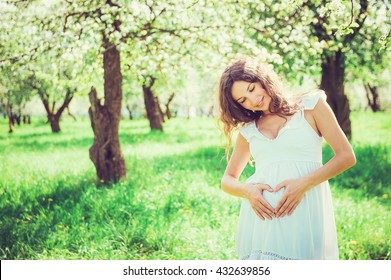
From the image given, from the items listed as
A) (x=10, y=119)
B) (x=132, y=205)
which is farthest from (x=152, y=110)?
(x=132, y=205)

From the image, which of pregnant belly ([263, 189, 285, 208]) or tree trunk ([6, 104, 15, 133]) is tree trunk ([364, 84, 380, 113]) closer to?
tree trunk ([6, 104, 15, 133])

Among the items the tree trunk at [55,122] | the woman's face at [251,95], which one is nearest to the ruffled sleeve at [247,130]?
the woman's face at [251,95]

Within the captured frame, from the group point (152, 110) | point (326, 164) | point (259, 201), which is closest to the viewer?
point (326, 164)

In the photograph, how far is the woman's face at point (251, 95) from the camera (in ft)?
6.19

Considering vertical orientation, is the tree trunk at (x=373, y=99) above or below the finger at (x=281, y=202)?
above

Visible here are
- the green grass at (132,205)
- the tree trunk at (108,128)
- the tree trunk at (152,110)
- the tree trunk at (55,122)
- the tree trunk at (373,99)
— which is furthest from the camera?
the tree trunk at (373,99)

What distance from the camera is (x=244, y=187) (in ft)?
6.15

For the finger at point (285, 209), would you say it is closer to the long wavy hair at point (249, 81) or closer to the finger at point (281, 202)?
the finger at point (281, 202)

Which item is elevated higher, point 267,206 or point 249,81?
point 249,81

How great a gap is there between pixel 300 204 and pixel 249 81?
72cm

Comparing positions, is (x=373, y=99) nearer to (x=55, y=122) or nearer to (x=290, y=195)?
(x=55, y=122)

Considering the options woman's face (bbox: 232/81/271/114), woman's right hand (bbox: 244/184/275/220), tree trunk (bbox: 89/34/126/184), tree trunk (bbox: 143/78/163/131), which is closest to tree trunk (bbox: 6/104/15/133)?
tree trunk (bbox: 89/34/126/184)

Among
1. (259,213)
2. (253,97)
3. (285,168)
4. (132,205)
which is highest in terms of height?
(253,97)

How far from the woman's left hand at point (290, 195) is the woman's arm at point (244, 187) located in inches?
2.1
